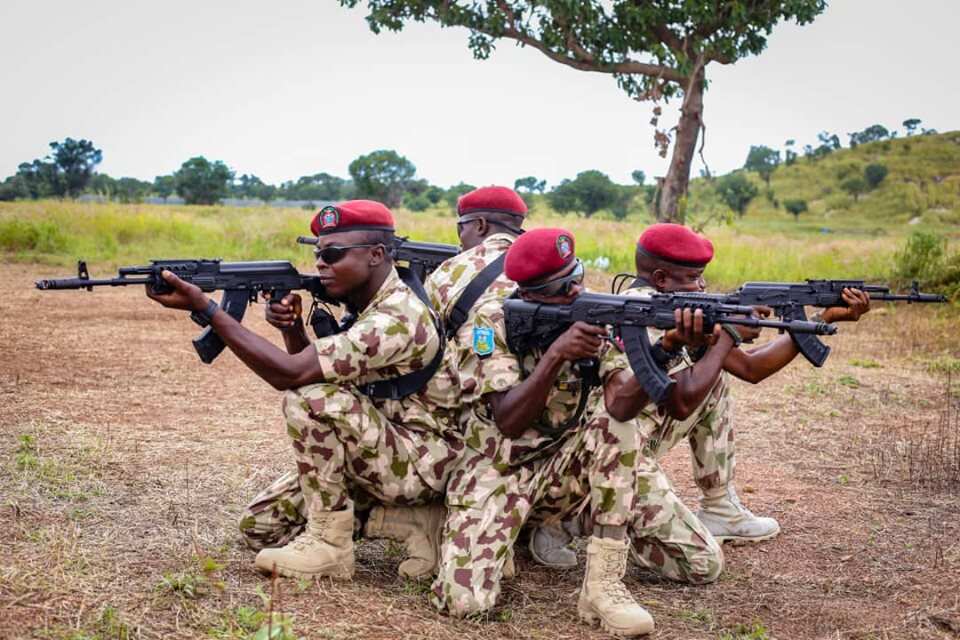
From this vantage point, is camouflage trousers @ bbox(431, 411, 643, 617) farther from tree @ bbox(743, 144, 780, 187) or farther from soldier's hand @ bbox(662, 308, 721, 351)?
tree @ bbox(743, 144, 780, 187)

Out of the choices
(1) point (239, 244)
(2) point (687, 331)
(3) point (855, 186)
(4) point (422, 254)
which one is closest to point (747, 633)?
(2) point (687, 331)

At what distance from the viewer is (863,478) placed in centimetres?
648

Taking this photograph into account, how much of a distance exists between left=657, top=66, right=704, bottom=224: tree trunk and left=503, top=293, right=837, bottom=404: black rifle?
12159 millimetres

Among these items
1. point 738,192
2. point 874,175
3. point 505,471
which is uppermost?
point 874,175

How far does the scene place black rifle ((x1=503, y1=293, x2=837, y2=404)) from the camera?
397 cm

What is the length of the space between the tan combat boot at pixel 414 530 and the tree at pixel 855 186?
62415mm

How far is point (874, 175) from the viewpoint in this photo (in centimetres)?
6350

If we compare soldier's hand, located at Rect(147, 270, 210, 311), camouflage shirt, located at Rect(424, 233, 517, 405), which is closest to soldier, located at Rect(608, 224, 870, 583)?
camouflage shirt, located at Rect(424, 233, 517, 405)

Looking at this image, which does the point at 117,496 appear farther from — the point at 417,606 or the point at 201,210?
the point at 201,210

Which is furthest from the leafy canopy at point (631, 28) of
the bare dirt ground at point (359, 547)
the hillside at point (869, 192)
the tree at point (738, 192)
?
the tree at point (738, 192)

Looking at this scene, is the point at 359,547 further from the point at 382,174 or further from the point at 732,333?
the point at 382,174

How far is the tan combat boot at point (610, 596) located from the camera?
3.95 m

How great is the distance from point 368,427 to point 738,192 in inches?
2517

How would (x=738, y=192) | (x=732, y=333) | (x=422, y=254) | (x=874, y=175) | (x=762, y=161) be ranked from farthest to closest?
(x=762, y=161) < (x=738, y=192) < (x=874, y=175) < (x=422, y=254) < (x=732, y=333)
